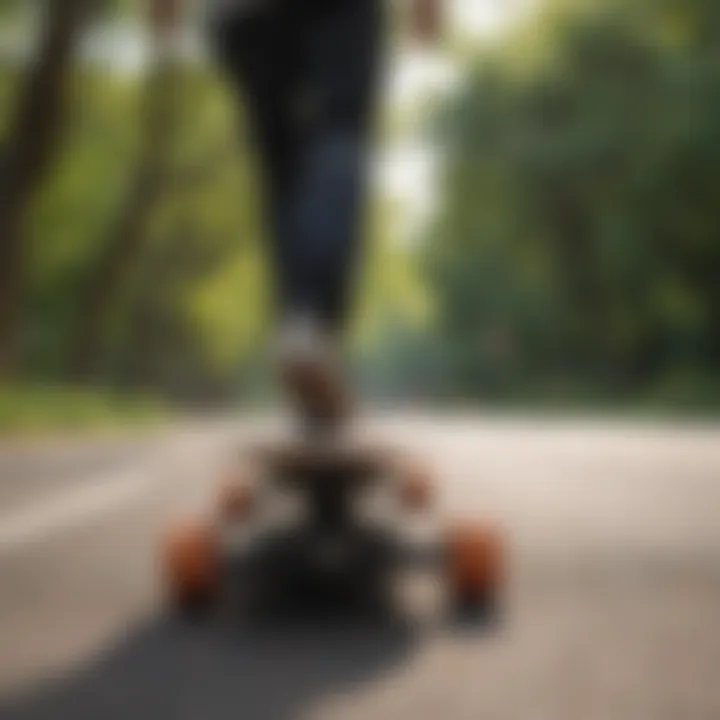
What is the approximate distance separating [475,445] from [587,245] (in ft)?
90.0

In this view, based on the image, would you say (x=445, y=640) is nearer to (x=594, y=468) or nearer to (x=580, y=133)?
(x=594, y=468)

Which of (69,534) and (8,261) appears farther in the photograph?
(8,261)

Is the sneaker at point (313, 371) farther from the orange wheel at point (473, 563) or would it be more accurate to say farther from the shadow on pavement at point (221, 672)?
the shadow on pavement at point (221, 672)

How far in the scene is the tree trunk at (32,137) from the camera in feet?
45.5

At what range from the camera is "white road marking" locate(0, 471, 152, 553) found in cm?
349

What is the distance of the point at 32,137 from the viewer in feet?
45.5

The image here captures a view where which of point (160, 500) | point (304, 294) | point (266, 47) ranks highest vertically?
point (266, 47)

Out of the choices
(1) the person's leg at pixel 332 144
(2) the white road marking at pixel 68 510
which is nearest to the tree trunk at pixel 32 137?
(2) the white road marking at pixel 68 510

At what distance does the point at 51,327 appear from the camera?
104 ft

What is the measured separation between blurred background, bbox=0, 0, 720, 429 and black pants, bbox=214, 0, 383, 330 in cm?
1285

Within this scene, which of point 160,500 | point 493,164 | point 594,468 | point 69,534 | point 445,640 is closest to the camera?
point 445,640

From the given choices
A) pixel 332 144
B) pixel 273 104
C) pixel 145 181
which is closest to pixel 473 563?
pixel 332 144

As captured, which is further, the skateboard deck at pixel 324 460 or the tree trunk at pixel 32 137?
the tree trunk at pixel 32 137

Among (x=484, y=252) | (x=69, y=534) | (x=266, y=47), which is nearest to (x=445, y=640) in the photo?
(x=266, y=47)
